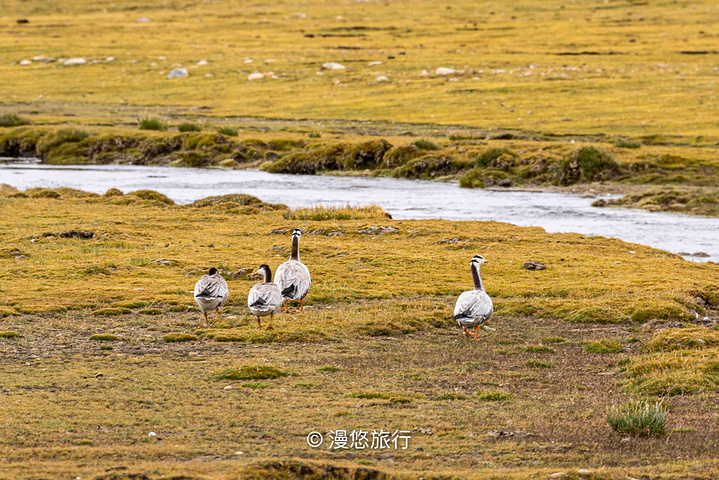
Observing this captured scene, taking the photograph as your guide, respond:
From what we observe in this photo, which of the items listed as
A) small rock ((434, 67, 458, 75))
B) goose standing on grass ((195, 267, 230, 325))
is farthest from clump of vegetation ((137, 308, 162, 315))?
small rock ((434, 67, 458, 75))

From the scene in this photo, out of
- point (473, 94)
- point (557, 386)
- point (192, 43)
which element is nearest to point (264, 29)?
point (192, 43)

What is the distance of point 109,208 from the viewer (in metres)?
42.4

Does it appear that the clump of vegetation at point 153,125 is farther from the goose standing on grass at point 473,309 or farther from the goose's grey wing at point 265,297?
the goose standing on grass at point 473,309

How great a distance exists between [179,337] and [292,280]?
3073mm

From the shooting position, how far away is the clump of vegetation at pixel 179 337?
64.7ft

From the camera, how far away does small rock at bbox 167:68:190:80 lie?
115188 millimetres

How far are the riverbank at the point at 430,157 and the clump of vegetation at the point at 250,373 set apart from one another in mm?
33485

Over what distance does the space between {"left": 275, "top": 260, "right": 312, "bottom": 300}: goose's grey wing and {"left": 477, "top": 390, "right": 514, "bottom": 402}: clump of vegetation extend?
22.7 ft

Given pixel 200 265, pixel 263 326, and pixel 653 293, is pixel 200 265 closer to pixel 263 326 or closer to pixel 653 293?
pixel 263 326

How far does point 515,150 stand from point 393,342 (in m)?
40.7

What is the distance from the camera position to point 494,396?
50.8 ft

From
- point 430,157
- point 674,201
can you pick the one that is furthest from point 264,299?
point 430,157

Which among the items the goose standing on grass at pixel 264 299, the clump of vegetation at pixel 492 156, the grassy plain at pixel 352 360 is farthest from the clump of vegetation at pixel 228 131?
the goose standing on grass at pixel 264 299

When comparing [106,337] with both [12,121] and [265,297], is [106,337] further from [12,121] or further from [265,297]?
[12,121]
